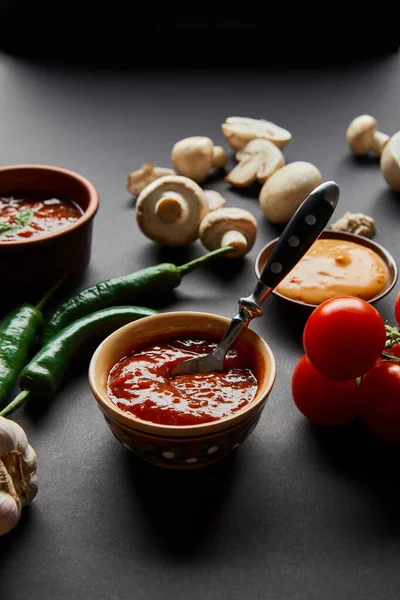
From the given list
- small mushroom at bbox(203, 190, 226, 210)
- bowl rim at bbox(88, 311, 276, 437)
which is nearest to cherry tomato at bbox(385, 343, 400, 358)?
bowl rim at bbox(88, 311, 276, 437)

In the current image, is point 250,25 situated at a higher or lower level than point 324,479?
higher

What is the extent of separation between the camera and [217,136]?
3189 millimetres

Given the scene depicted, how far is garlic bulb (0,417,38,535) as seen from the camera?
1.43m

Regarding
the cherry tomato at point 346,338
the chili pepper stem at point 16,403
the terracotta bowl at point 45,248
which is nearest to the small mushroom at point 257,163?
the terracotta bowl at point 45,248

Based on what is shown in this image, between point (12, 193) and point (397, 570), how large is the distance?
1575 mm

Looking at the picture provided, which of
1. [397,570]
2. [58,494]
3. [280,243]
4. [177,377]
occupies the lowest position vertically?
[58,494]

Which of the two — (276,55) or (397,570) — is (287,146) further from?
(397,570)

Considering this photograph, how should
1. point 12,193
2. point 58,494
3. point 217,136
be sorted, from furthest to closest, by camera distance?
point 217,136
point 12,193
point 58,494

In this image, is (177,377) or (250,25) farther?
(250,25)

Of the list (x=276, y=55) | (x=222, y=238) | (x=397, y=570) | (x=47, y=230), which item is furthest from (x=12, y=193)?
(x=276, y=55)

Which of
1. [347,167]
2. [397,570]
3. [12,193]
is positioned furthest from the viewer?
[347,167]

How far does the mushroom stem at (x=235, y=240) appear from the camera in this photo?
2330 millimetres

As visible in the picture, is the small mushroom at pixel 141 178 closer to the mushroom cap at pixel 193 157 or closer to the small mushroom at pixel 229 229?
the mushroom cap at pixel 193 157

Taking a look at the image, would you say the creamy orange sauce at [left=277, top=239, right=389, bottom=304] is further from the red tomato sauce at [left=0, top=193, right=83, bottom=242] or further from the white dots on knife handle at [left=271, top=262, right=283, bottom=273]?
the red tomato sauce at [left=0, top=193, right=83, bottom=242]
